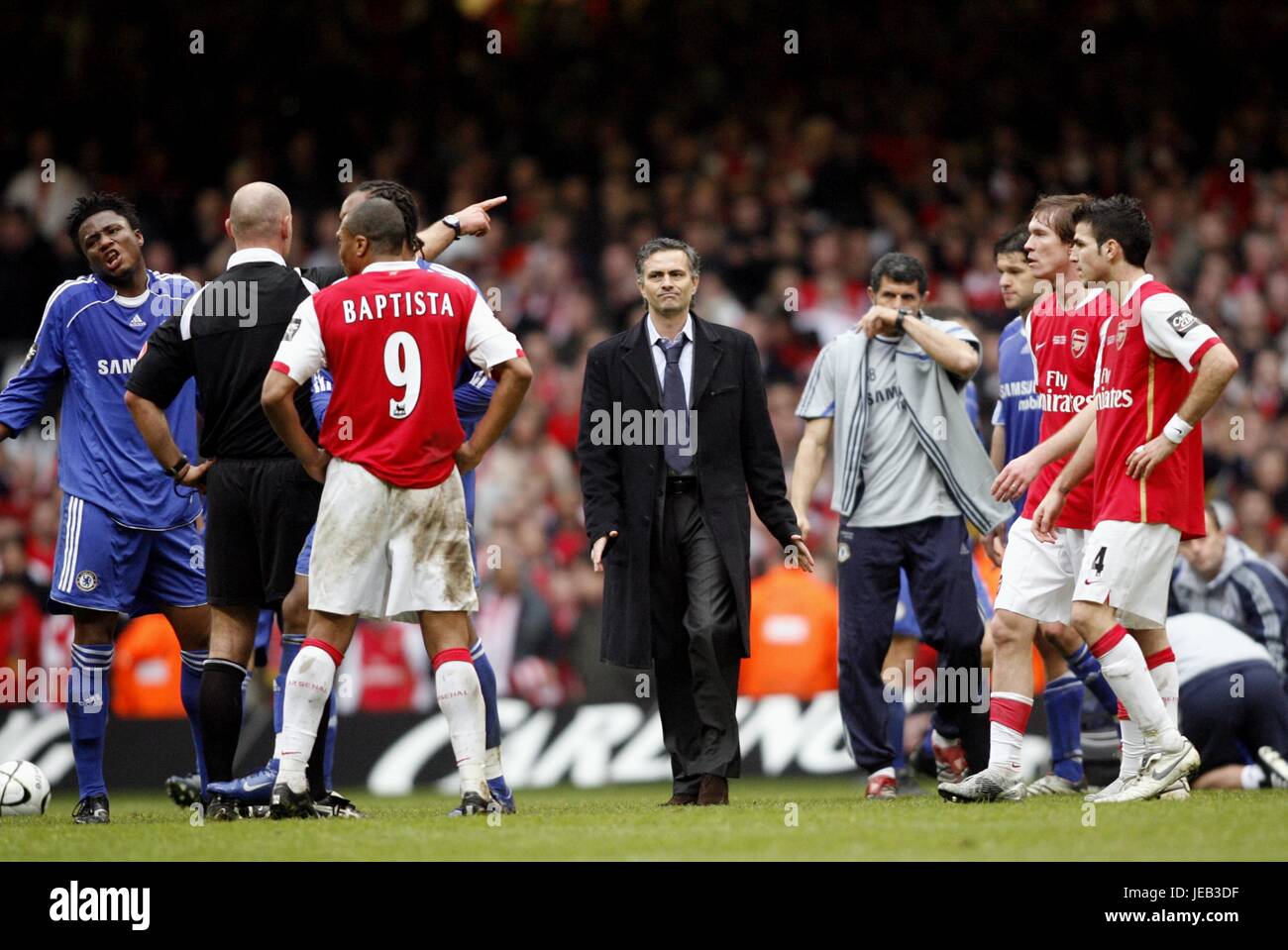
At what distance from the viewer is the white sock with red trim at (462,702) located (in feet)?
23.1

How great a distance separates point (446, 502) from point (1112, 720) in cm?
480

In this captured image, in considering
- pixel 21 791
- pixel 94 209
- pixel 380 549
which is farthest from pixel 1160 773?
pixel 94 209

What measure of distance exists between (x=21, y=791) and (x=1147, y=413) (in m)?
5.40

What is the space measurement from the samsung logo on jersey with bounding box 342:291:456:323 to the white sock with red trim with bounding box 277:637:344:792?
1.29 metres

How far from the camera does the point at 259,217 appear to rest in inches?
297

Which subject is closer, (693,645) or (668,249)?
(693,645)

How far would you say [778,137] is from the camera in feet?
63.5

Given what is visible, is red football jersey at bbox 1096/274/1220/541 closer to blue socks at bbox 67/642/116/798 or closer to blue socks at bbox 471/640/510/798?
blue socks at bbox 471/640/510/798

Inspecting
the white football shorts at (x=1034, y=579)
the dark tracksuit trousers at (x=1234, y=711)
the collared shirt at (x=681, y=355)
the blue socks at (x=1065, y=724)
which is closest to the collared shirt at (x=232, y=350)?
the collared shirt at (x=681, y=355)

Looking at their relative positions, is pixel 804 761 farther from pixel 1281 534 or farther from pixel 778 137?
pixel 778 137

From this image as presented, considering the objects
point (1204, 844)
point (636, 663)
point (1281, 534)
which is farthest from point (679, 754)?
point (1281, 534)

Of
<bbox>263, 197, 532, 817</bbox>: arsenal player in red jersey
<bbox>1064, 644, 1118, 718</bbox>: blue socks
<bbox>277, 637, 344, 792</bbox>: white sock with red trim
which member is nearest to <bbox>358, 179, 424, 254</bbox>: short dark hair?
<bbox>263, 197, 532, 817</bbox>: arsenal player in red jersey

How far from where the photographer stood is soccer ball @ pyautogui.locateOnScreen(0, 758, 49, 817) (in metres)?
8.47

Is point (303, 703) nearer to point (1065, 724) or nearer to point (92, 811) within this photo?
point (92, 811)
